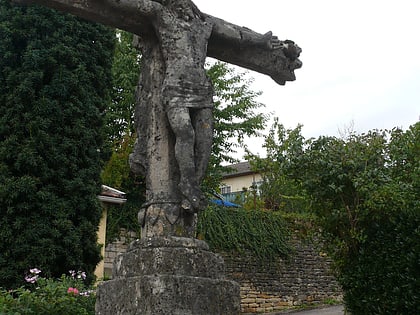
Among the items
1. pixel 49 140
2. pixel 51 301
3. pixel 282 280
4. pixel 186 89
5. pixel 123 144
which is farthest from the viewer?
pixel 123 144

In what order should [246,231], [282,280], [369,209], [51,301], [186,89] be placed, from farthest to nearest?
1. [282,280]
2. [246,231]
3. [369,209]
4. [51,301]
5. [186,89]

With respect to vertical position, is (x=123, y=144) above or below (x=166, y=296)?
above

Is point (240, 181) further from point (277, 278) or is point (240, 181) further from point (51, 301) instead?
point (51, 301)

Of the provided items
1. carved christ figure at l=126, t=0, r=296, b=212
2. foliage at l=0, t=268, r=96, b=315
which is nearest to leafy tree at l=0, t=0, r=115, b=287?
foliage at l=0, t=268, r=96, b=315

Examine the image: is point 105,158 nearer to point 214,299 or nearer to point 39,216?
point 39,216

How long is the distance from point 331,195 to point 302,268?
9.82 m

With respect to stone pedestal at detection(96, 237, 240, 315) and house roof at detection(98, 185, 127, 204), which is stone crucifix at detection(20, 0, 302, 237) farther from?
house roof at detection(98, 185, 127, 204)

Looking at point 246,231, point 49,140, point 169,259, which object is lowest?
point 169,259

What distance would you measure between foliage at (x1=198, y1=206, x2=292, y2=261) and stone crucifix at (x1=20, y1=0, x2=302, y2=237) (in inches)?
486

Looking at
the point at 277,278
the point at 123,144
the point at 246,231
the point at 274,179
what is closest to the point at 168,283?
the point at 246,231

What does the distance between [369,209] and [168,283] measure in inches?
261

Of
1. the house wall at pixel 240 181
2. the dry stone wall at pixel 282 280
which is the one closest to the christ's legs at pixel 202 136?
the dry stone wall at pixel 282 280

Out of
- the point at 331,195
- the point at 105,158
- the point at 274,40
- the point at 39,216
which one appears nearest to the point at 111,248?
the point at 105,158

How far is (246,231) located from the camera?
18.4 metres
